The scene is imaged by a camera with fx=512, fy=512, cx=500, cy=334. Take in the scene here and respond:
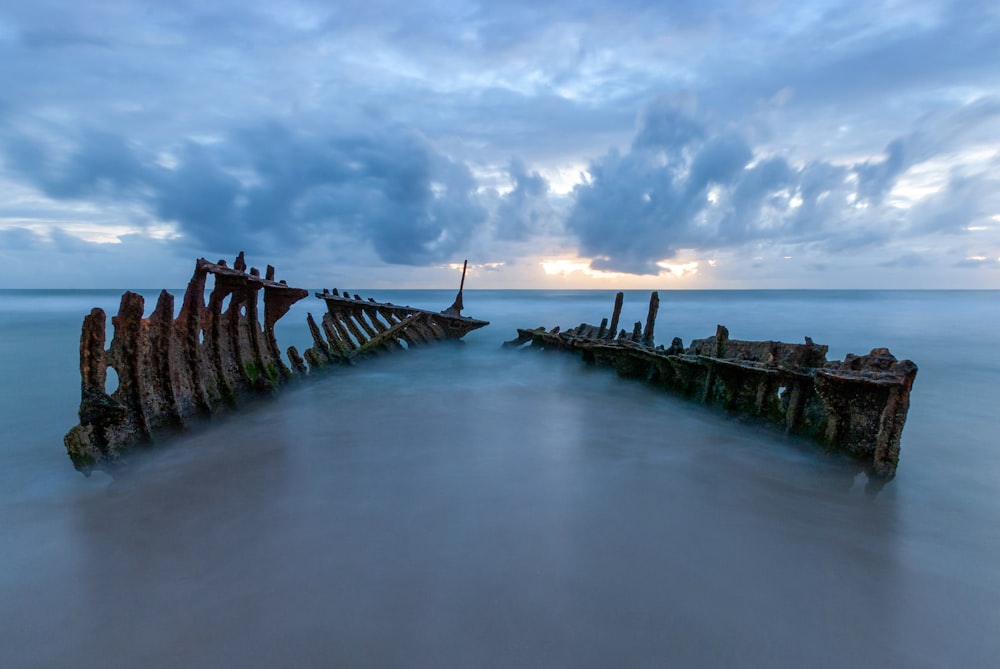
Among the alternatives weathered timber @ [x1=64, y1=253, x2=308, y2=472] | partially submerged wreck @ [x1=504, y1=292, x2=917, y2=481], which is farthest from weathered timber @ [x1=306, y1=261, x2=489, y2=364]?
partially submerged wreck @ [x1=504, y1=292, x2=917, y2=481]

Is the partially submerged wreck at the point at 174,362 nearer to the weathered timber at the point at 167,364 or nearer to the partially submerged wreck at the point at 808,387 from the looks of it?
the weathered timber at the point at 167,364

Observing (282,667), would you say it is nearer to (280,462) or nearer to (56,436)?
(280,462)

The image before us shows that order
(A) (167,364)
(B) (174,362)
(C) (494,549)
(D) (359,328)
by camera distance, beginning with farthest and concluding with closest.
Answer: (D) (359,328) → (B) (174,362) → (A) (167,364) → (C) (494,549)

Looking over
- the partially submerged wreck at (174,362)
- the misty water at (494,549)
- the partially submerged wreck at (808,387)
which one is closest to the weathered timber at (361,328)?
the partially submerged wreck at (174,362)

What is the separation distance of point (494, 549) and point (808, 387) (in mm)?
5192

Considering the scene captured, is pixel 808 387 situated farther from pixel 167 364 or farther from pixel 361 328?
pixel 361 328

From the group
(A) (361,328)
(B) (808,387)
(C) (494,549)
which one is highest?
(B) (808,387)

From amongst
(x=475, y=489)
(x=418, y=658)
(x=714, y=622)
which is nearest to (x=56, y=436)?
(x=475, y=489)

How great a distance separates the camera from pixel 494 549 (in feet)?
15.9

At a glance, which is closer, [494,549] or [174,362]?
[494,549]

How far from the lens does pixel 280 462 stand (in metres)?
7.02

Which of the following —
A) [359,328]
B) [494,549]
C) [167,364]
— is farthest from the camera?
[359,328]

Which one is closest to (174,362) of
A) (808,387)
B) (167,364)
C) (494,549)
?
(167,364)

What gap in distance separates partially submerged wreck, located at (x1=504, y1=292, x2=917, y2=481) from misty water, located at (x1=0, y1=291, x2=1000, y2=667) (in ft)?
1.22
